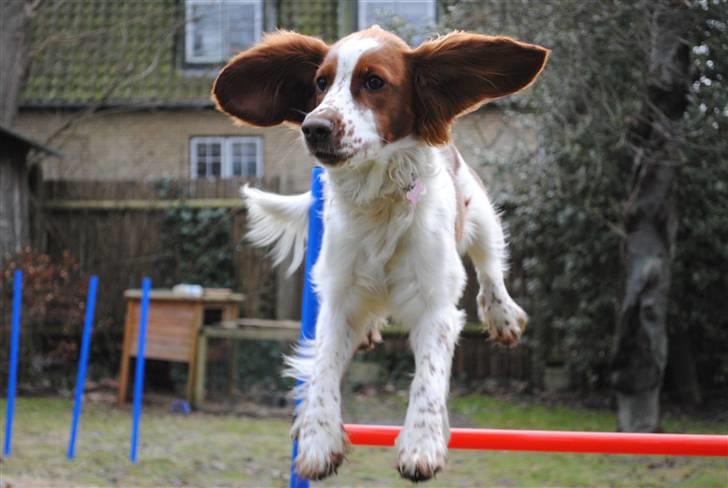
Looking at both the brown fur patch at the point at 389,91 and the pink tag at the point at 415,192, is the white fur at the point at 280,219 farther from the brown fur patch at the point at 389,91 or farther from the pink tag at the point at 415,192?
the brown fur patch at the point at 389,91

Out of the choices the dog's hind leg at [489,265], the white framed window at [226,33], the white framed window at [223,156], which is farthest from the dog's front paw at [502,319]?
the white framed window at [226,33]

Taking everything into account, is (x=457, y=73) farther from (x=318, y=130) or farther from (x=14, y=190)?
(x=14, y=190)

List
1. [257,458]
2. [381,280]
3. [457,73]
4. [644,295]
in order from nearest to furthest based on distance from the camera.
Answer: [457,73]
[381,280]
[257,458]
[644,295]

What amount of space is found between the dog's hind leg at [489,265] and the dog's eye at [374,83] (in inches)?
44.0

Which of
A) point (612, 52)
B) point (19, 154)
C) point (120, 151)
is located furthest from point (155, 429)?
point (120, 151)

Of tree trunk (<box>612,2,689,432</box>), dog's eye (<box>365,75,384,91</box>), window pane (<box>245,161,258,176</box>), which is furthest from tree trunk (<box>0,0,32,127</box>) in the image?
dog's eye (<box>365,75,384,91</box>)

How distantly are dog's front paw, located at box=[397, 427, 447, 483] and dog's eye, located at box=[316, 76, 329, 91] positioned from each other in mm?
1022

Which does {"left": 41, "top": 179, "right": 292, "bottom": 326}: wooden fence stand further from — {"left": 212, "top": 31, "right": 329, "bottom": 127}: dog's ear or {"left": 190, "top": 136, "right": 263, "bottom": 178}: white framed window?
{"left": 212, "top": 31, "right": 329, "bottom": 127}: dog's ear

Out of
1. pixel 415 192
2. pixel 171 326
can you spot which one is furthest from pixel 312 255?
pixel 171 326

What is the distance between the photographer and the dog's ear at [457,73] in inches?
119

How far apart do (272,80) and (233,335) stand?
21.1 ft

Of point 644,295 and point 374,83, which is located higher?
point 374,83

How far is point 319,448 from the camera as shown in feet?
9.59

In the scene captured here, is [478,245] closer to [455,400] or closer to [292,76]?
[292,76]
